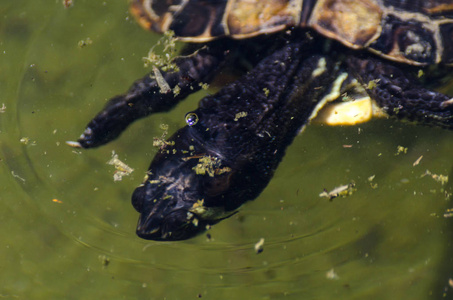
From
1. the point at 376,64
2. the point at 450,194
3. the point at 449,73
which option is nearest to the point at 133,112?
the point at 376,64

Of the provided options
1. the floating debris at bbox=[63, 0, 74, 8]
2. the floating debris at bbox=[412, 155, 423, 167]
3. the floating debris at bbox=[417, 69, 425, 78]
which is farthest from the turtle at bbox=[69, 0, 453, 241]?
the floating debris at bbox=[63, 0, 74, 8]

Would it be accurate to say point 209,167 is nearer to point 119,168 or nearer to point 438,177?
point 119,168

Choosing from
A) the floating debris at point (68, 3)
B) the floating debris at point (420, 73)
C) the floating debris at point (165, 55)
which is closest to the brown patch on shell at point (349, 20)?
the floating debris at point (420, 73)

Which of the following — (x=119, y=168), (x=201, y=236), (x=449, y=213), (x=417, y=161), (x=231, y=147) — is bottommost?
(x=449, y=213)

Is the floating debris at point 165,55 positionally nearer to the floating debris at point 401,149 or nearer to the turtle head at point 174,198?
the turtle head at point 174,198

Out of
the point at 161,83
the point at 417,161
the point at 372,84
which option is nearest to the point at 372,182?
the point at 417,161
